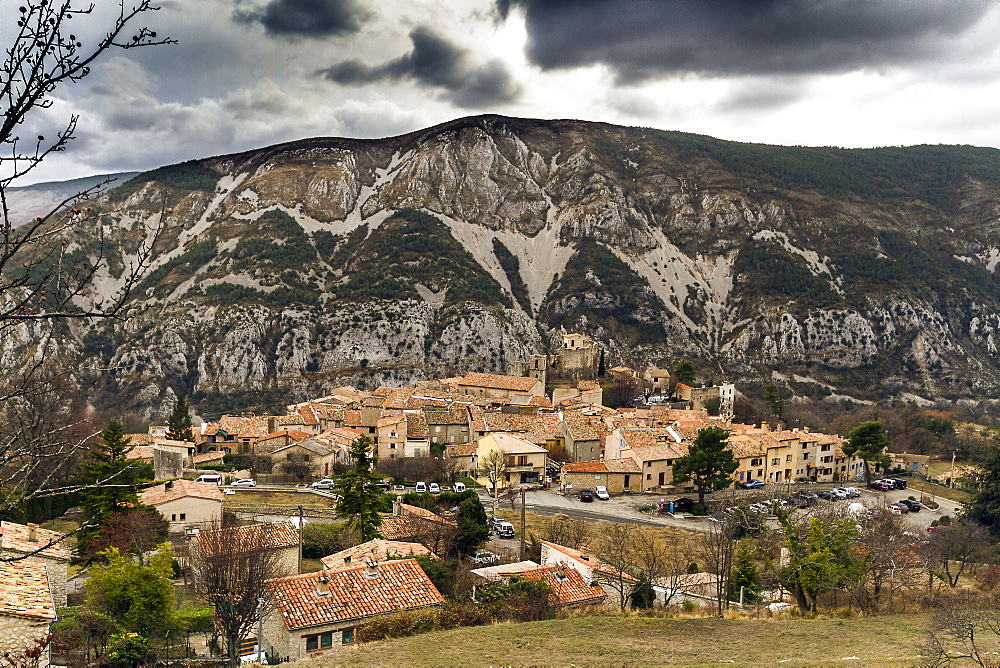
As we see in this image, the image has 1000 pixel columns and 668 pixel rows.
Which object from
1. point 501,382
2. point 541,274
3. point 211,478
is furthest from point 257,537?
point 541,274

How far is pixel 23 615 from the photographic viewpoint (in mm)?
13305

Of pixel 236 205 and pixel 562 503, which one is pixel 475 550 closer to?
pixel 562 503

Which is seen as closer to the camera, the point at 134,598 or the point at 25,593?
the point at 25,593

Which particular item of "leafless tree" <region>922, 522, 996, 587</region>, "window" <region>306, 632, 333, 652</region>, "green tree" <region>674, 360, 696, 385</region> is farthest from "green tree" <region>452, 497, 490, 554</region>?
"green tree" <region>674, 360, 696, 385</region>

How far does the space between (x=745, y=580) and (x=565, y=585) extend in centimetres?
645

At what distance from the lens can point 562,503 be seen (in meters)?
46.6

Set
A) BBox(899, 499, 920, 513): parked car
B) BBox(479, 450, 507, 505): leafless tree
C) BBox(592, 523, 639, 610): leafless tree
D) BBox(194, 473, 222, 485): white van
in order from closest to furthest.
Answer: BBox(592, 523, 639, 610): leafless tree < BBox(194, 473, 222, 485): white van < BBox(899, 499, 920, 513): parked car < BBox(479, 450, 507, 505): leafless tree

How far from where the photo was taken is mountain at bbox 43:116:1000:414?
12344 cm

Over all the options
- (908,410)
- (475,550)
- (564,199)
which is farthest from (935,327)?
(475,550)

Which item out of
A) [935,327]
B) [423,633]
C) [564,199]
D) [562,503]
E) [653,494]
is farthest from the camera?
[564,199]

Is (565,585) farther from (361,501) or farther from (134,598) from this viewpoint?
(134,598)

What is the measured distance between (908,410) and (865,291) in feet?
210

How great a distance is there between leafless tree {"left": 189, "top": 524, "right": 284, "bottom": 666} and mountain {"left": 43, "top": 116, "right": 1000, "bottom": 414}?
90.9 metres

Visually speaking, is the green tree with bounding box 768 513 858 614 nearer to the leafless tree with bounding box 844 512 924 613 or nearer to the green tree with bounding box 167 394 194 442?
the leafless tree with bounding box 844 512 924 613
